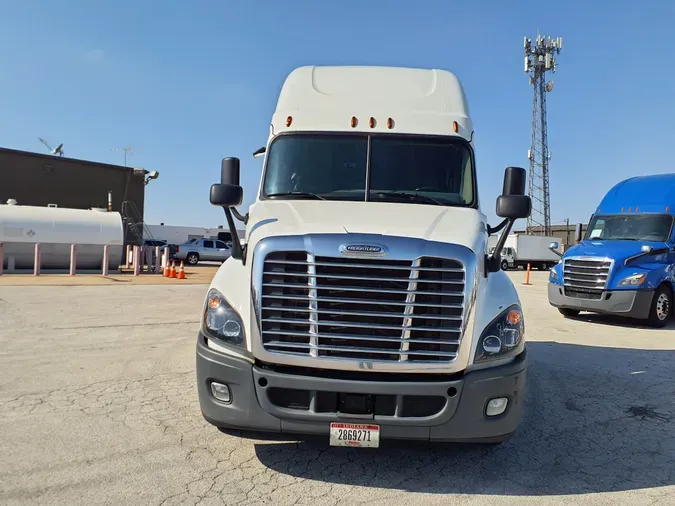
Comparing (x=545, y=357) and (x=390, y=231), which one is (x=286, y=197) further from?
(x=545, y=357)

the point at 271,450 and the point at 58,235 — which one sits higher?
the point at 58,235

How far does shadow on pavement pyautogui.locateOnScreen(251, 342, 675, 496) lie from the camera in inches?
140

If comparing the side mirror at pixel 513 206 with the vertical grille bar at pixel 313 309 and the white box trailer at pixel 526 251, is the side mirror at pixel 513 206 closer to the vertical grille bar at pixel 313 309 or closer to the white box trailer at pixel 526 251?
the vertical grille bar at pixel 313 309

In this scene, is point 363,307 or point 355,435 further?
point 363,307

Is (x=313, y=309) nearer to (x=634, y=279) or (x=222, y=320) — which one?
(x=222, y=320)

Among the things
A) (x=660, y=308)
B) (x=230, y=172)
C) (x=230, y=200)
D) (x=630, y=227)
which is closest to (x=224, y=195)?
(x=230, y=200)

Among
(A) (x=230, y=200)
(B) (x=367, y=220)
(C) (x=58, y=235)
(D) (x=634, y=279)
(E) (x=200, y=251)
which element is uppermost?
(A) (x=230, y=200)

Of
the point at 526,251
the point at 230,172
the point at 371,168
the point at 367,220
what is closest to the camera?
the point at 367,220

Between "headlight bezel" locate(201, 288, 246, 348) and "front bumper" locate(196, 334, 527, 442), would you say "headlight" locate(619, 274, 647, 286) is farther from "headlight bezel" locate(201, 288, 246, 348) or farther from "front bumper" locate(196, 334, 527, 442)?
"headlight bezel" locate(201, 288, 246, 348)

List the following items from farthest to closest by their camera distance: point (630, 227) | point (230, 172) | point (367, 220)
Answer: point (630, 227) → point (230, 172) → point (367, 220)

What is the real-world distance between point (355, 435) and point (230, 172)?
111 inches

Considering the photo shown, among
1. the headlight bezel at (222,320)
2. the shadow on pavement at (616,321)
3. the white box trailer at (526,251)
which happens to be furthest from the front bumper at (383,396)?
the white box trailer at (526,251)

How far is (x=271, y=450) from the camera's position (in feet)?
13.0

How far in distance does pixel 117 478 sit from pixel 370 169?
10.4 ft
